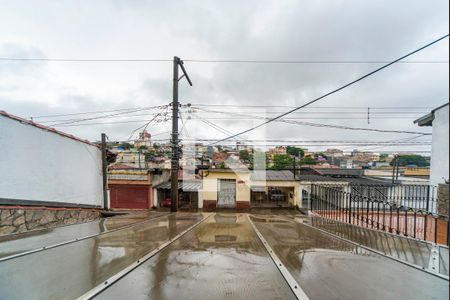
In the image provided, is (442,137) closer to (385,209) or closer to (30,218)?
(30,218)

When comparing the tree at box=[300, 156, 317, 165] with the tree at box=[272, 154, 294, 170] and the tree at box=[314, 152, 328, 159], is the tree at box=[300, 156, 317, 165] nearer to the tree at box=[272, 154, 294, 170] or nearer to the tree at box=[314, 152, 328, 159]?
the tree at box=[314, 152, 328, 159]

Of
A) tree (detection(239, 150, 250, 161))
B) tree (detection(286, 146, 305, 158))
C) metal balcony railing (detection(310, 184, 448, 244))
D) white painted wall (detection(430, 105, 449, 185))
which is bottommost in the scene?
metal balcony railing (detection(310, 184, 448, 244))

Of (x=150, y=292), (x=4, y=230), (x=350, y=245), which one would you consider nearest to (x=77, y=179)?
(x=4, y=230)

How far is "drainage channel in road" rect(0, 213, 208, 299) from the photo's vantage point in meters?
1.52

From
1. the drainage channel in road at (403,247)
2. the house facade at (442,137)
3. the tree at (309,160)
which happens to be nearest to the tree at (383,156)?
the tree at (309,160)

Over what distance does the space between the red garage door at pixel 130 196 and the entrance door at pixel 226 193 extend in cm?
451

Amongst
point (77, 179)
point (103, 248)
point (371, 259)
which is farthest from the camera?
point (77, 179)

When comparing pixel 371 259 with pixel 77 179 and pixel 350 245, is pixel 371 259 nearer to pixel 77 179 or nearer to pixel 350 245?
pixel 350 245

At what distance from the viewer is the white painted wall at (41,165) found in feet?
13.0

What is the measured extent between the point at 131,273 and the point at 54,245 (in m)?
1.61

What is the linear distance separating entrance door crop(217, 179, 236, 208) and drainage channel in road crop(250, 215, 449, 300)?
9.77 metres

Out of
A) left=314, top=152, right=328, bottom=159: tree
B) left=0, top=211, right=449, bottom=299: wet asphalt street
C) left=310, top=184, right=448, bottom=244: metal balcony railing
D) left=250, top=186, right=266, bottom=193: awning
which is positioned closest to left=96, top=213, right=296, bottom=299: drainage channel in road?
left=0, top=211, right=449, bottom=299: wet asphalt street

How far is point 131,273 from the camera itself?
1.77m

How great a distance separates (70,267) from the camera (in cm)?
191
